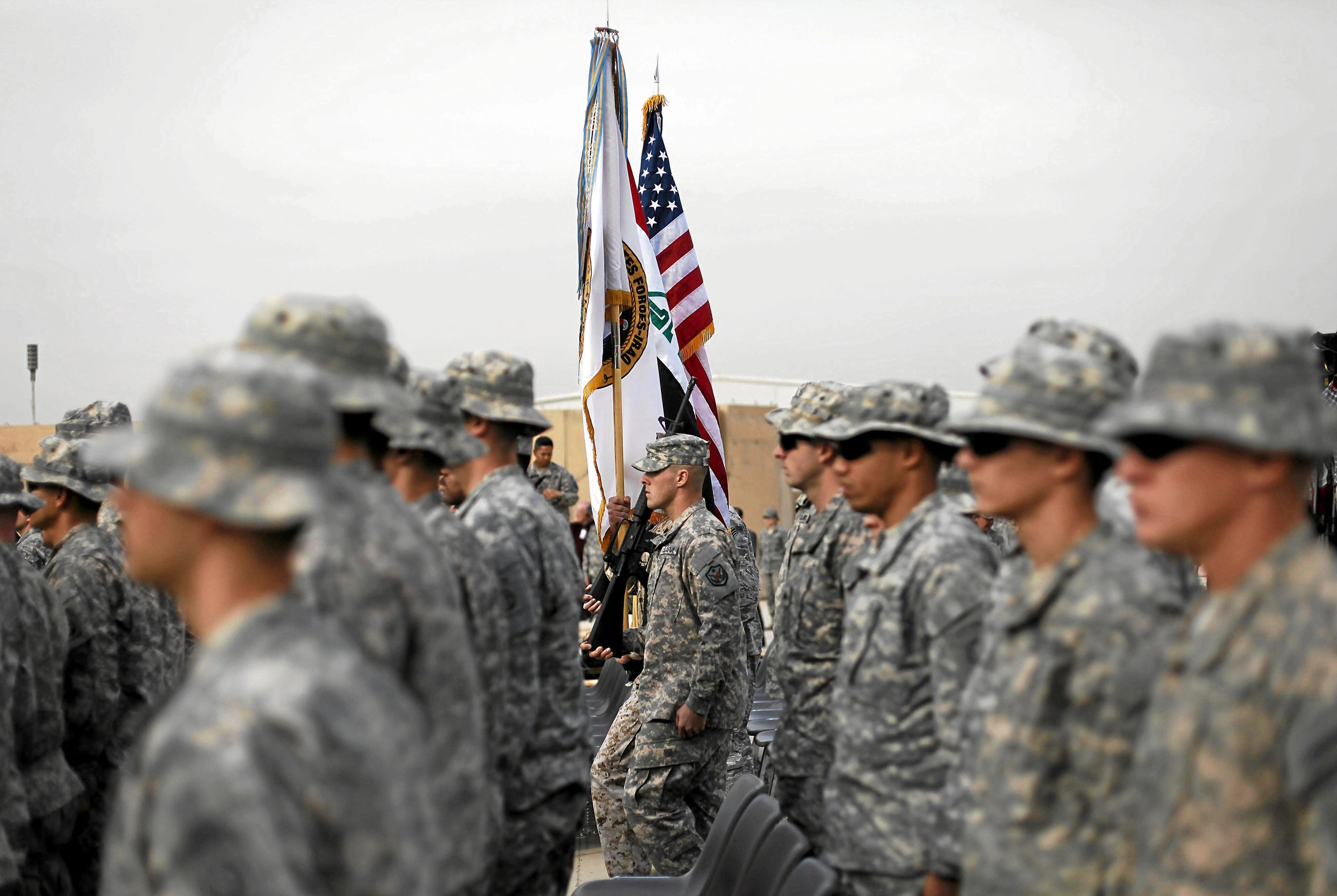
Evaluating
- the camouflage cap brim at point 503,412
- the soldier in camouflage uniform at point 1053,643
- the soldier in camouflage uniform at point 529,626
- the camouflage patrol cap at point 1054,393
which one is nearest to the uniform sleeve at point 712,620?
the soldier in camouflage uniform at point 529,626

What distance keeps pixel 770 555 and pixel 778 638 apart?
16.9m

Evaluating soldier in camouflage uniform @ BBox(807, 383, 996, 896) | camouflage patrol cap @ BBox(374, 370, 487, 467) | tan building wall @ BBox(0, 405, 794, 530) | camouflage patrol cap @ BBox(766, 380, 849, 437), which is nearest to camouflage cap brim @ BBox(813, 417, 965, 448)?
soldier in camouflage uniform @ BBox(807, 383, 996, 896)

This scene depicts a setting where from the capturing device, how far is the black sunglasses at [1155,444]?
6.89 ft

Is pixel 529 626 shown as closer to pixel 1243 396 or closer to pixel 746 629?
pixel 1243 396

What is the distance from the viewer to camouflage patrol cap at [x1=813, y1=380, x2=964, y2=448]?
3.85m

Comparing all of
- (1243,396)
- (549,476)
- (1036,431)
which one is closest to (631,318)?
(549,476)

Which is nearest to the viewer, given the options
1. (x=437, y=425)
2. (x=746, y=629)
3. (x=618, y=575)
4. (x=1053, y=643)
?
(x=1053, y=643)

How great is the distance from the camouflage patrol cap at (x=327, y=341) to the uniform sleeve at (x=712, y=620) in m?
3.11

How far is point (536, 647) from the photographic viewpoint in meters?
3.85

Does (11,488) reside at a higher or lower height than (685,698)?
higher

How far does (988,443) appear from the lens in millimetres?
2709

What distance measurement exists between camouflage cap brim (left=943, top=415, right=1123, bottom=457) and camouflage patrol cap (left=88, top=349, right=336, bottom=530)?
1466mm

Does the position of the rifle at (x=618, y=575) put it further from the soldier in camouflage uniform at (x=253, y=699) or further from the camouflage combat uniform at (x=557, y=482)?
the soldier in camouflage uniform at (x=253, y=699)

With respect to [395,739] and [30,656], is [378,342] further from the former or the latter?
[30,656]
